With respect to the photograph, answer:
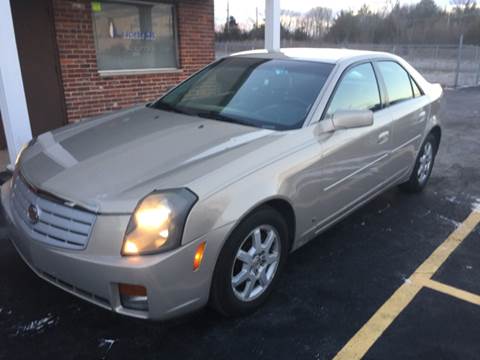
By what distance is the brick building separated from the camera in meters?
6.25

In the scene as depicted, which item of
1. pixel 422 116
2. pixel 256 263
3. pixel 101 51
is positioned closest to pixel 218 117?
pixel 256 263

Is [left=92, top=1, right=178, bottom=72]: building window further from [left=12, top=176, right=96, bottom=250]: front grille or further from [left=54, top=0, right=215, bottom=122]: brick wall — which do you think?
[left=12, top=176, right=96, bottom=250]: front grille

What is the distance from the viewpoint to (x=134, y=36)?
24.4 feet

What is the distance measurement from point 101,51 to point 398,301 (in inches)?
232

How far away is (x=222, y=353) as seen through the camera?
252 cm

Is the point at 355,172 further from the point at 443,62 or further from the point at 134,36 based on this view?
the point at 443,62

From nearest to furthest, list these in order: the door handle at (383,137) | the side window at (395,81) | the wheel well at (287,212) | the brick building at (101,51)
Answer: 1. the wheel well at (287,212)
2. the door handle at (383,137)
3. the side window at (395,81)
4. the brick building at (101,51)

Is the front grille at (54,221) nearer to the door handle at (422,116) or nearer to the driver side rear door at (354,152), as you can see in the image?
the driver side rear door at (354,152)

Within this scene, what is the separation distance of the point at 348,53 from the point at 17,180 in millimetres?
2910

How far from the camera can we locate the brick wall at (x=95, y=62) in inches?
254

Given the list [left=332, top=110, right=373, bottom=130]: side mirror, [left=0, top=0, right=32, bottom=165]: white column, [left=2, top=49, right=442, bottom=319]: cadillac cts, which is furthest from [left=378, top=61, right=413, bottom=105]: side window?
[left=0, top=0, right=32, bottom=165]: white column

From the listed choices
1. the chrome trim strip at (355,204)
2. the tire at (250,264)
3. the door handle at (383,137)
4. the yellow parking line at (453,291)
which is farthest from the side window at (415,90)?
the tire at (250,264)

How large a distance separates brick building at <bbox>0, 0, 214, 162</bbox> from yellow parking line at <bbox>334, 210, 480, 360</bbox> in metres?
5.41

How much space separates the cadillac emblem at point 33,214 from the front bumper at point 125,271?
120mm
